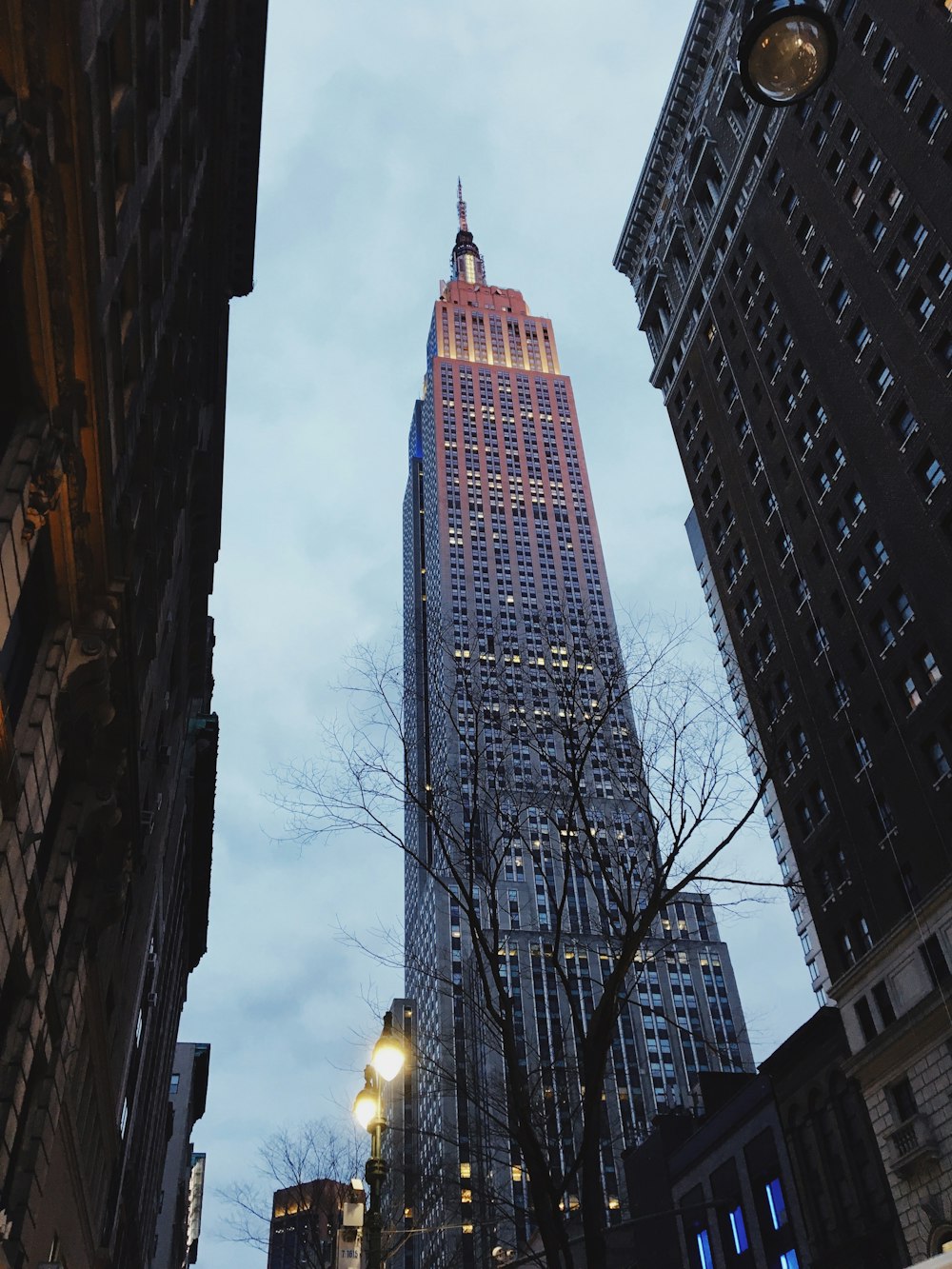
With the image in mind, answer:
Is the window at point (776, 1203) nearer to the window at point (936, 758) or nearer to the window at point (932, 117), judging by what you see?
the window at point (936, 758)

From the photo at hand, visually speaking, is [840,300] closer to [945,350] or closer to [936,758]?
[945,350]

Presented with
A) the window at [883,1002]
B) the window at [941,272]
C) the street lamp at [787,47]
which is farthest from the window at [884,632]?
the street lamp at [787,47]

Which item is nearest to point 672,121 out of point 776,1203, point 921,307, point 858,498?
point 921,307

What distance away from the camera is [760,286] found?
61.0 meters

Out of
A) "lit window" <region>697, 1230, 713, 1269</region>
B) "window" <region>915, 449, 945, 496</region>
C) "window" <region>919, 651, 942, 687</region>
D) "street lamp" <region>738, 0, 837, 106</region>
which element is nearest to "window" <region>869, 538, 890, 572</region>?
"window" <region>915, 449, 945, 496</region>

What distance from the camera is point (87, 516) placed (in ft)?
53.2

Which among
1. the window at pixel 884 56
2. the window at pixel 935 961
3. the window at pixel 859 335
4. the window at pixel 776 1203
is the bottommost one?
the window at pixel 776 1203

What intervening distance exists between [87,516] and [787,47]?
12.3 metres

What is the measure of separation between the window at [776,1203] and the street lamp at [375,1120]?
3928 cm

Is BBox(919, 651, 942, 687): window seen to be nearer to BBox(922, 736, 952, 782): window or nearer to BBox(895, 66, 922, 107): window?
BBox(922, 736, 952, 782): window

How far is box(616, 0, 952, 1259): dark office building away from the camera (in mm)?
39594

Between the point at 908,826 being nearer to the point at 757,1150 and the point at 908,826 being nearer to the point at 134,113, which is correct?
the point at 757,1150

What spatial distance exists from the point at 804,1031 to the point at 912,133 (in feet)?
136

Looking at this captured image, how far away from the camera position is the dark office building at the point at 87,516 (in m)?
13.4
